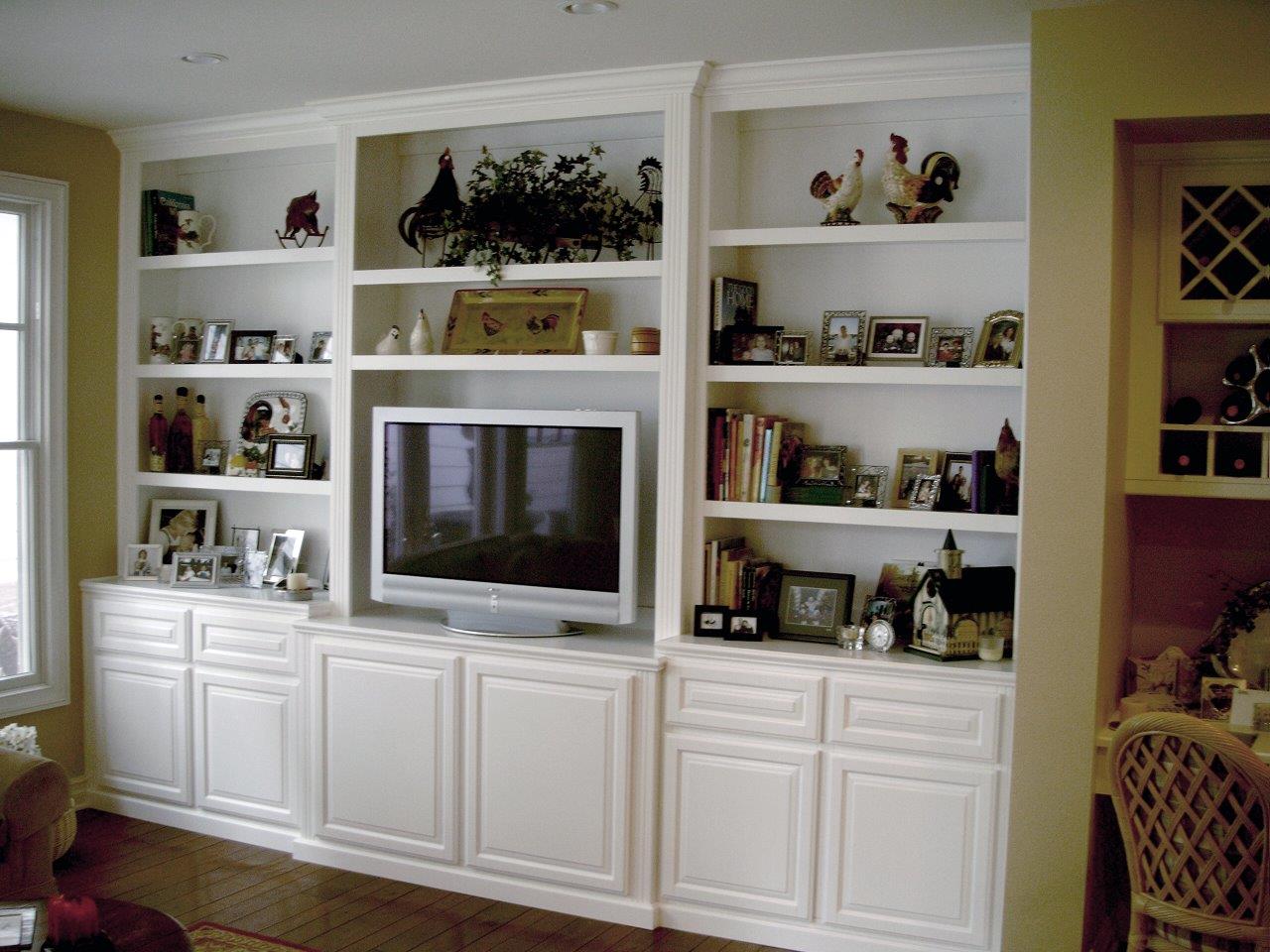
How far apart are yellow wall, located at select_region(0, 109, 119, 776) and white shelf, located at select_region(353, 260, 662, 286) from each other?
4.15ft

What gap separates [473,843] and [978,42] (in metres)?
2.95

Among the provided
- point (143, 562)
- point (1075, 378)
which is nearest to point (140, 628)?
point (143, 562)

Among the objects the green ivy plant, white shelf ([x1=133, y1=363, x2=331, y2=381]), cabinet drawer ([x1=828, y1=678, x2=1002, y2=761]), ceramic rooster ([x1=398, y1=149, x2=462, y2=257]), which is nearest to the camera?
cabinet drawer ([x1=828, y1=678, x2=1002, y2=761])

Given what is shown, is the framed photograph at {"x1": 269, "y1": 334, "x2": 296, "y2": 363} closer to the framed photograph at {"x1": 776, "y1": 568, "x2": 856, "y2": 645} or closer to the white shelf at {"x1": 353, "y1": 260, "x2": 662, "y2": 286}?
the white shelf at {"x1": 353, "y1": 260, "x2": 662, "y2": 286}

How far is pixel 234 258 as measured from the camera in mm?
4488

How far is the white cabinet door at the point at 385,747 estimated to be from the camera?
390 cm

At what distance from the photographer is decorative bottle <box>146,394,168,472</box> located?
4.77m

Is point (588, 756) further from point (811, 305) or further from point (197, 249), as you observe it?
point (197, 249)

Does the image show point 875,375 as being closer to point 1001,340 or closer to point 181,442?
point 1001,340

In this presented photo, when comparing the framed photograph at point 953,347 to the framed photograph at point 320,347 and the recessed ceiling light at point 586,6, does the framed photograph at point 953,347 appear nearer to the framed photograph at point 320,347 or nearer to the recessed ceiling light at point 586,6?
the recessed ceiling light at point 586,6

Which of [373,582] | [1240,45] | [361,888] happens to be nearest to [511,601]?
[373,582]

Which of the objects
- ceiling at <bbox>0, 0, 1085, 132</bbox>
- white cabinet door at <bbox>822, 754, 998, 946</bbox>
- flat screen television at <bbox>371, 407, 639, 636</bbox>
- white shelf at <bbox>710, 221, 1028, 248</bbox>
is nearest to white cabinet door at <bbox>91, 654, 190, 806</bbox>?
flat screen television at <bbox>371, 407, 639, 636</bbox>

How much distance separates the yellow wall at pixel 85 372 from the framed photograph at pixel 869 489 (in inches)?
120

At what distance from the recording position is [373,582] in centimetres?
419
